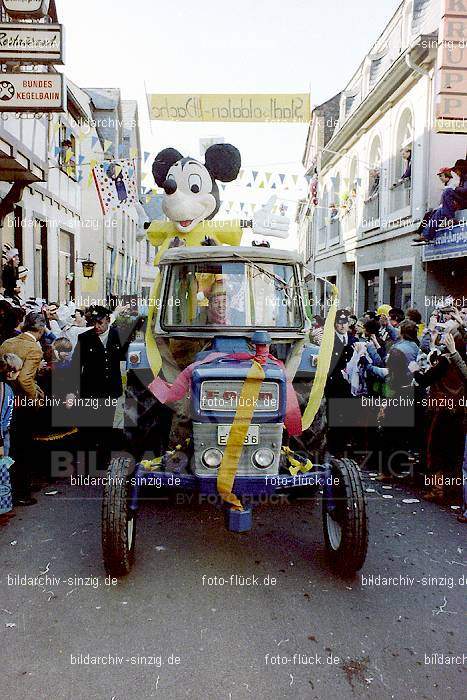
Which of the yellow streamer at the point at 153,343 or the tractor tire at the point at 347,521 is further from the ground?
the yellow streamer at the point at 153,343

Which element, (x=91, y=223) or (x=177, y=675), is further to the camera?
(x=91, y=223)

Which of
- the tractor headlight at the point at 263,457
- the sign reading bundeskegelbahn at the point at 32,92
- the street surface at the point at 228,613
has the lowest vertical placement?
the street surface at the point at 228,613

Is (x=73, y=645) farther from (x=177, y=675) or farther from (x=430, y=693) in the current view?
(x=430, y=693)

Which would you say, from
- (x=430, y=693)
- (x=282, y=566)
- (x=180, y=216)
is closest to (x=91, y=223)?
(x=180, y=216)

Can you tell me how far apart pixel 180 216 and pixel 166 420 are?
107 inches

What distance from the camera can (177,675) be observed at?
2973 mm

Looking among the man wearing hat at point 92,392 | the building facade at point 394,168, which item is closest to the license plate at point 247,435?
the man wearing hat at point 92,392

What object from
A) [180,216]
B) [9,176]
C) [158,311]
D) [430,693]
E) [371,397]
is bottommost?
[430,693]

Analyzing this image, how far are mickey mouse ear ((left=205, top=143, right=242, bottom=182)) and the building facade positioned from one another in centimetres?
277

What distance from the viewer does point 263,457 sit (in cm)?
386

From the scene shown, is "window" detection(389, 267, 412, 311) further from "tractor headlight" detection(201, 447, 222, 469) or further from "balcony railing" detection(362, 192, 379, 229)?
"tractor headlight" detection(201, 447, 222, 469)

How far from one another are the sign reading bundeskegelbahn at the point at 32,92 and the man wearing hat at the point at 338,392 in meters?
4.87

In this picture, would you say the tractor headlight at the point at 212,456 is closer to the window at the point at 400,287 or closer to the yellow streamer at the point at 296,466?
the yellow streamer at the point at 296,466

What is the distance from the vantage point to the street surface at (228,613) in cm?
294
